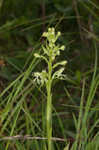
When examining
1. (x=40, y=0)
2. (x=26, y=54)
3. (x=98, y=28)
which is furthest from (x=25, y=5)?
(x=98, y=28)

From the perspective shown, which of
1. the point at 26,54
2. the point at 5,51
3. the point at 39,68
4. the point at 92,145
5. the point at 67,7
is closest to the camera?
the point at 92,145

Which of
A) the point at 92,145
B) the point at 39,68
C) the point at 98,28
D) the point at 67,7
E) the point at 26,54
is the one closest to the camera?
the point at 92,145

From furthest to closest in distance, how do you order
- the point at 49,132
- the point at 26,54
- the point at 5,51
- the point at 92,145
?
1. the point at 5,51
2. the point at 26,54
3. the point at 92,145
4. the point at 49,132

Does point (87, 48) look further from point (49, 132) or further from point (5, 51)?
point (49, 132)

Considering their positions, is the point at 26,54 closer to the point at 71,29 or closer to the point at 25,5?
the point at 71,29

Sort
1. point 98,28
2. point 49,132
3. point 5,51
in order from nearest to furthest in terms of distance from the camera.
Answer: point 49,132
point 98,28
point 5,51

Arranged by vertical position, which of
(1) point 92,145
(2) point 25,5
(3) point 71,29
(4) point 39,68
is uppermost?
(2) point 25,5

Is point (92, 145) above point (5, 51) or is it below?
below

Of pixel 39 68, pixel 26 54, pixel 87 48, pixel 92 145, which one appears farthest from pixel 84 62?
pixel 92 145

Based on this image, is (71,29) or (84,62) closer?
(84,62)
